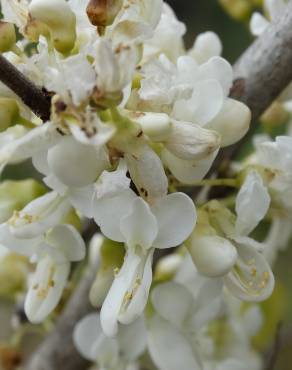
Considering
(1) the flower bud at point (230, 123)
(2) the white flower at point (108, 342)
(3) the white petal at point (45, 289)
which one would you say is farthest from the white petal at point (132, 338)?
(1) the flower bud at point (230, 123)

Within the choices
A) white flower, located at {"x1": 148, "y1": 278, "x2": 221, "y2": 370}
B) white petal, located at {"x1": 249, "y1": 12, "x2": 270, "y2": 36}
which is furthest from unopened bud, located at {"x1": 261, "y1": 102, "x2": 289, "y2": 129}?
white flower, located at {"x1": 148, "y1": 278, "x2": 221, "y2": 370}

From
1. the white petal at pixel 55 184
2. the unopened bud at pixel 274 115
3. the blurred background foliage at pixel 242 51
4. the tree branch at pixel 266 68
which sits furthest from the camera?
the blurred background foliage at pixel 242 51

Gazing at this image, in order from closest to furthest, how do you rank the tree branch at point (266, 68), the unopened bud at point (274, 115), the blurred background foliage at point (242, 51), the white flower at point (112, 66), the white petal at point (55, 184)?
the white flower at point (112, 66) < the white petal at point (55, 184) < the tree branch at point (266, 68) < the unopened bud at point (274, 115) < the blurred background foliage at point (242, 51)

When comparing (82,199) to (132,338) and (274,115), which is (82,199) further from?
(274,115)

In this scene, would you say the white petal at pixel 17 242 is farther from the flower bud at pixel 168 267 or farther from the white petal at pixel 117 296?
the flower bud at pixel 168 267

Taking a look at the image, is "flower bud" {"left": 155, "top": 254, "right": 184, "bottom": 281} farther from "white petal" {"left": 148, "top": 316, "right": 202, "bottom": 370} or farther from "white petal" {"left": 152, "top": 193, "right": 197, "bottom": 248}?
"white petal" {"left": 152, "top": 193, "right": 197, "bottom": 248}

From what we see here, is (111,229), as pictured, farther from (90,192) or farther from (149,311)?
(149,311)

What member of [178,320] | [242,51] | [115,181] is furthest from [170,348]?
[242,51]

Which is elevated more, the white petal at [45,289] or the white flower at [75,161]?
the white flower at [75,161]
